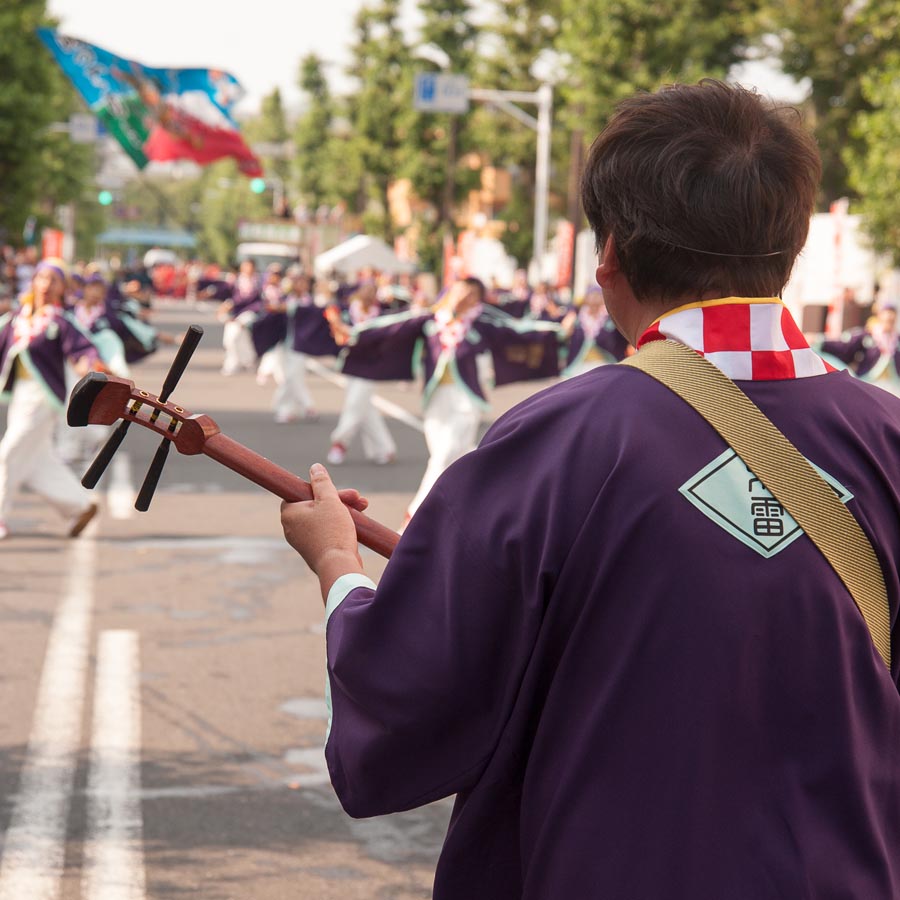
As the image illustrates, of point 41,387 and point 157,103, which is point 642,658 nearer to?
point 41,387

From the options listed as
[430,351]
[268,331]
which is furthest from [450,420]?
[268,331]

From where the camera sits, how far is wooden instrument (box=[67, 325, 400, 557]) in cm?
221

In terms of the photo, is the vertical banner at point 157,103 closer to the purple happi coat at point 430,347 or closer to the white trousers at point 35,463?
the purple happi coat at point 430,347

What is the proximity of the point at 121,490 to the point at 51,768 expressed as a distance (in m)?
7.49

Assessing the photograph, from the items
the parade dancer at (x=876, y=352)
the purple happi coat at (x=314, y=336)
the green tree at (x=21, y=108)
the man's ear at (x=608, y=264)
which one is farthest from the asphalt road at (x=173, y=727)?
the green tree at (x=21, y=108)

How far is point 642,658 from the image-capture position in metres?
1.90

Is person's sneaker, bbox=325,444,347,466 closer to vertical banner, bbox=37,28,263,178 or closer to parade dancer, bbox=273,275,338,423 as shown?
parade dancer, bbox=273,275,338,423

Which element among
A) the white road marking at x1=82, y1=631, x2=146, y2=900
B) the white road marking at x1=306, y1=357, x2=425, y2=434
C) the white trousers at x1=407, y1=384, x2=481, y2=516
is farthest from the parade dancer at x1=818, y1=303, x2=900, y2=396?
the white road marking at x1=82, y1=631, x2=146, y2=900

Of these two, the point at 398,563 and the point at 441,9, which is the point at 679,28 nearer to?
the point at 441,9

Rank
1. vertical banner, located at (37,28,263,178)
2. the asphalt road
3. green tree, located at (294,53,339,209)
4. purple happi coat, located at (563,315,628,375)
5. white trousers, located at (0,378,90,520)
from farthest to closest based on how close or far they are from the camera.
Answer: green tree, located at (294,53,339,209)
vertical banner, located at (37,28,263,178)
purple happi coat, located at (563,315,628,375)
white trousers, located at (0,378,90,520)
the asphalt road

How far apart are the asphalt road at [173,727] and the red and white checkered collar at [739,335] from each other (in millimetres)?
2873

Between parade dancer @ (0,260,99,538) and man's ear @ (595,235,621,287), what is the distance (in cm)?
876

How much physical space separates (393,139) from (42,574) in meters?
56.1

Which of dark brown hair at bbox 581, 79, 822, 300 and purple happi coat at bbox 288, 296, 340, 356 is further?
purple happi coat at bbox 288, 296, 340, 356
